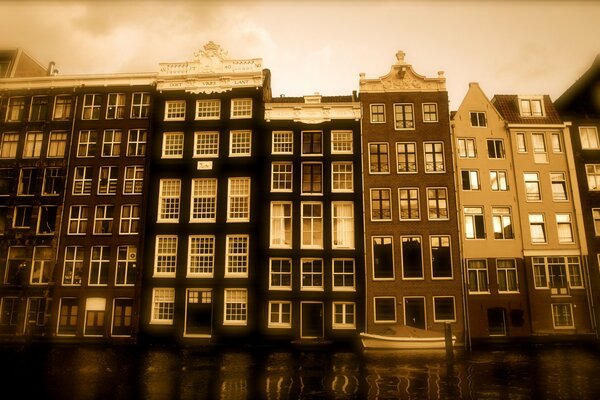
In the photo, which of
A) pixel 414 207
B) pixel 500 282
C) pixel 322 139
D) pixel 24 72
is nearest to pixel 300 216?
pixel 322 139

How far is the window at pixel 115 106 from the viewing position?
39.9 m

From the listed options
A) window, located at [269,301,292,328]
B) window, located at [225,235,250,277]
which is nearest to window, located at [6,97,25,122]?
window, located at [225,235,250,277]

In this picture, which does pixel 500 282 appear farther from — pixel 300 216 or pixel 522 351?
pixel 300 216

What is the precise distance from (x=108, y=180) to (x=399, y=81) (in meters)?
29.0

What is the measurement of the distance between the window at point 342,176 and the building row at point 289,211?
0.61 ft

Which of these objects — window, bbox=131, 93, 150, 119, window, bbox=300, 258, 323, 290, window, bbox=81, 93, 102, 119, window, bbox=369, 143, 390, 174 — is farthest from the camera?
window, bbox=81, 93, 102, 119

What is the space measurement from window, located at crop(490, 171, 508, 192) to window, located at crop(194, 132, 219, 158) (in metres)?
25.3

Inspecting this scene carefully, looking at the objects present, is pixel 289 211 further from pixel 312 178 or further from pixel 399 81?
pixel 399 81

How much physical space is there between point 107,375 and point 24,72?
36633mm

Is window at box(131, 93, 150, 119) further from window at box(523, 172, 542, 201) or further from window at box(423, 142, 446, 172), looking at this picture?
window at box(523, 172, 542, 201)

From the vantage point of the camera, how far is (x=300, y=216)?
119 ft

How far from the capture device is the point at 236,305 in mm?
35125

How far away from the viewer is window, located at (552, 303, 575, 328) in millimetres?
34125

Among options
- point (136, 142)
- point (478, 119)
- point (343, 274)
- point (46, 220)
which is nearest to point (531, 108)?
point (478, 119)
